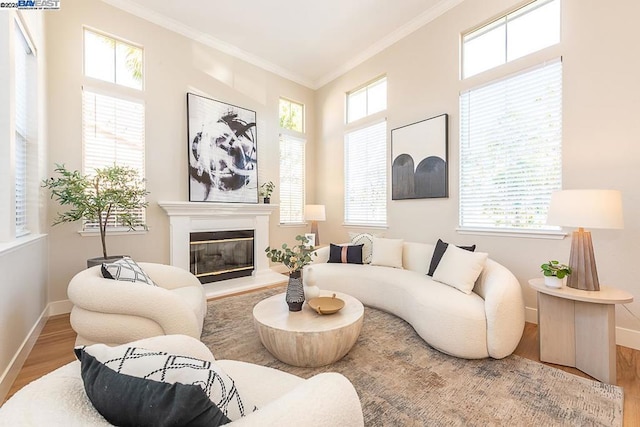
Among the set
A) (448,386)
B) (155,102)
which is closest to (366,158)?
(155,102)

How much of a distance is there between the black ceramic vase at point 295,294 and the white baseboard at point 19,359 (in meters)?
1.81

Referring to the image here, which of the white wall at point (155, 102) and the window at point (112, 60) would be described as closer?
the white wall at point (155, 102)

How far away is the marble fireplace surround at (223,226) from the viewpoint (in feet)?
12.8

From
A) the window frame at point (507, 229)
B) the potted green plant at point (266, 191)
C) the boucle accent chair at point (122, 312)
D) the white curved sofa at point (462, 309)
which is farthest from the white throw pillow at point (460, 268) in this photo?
the potted green plant at point (266, 191)

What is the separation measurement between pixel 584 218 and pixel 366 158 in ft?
10.4

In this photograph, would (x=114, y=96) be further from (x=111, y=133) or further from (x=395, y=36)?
(x=395, y=36)

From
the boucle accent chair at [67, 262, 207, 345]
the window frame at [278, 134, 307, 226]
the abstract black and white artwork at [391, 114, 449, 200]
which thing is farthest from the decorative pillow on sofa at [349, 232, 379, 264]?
the boucle accent chair at [67, 262, 207, 345]

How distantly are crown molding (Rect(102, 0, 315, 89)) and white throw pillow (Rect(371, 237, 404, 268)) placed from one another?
3681 mm

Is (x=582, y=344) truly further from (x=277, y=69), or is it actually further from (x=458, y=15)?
(x=277, y=69)

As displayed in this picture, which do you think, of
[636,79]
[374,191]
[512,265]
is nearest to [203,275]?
[374,191]

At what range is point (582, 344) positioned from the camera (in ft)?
6.68

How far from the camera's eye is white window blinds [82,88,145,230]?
11.1ft

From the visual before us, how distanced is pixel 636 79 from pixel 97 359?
392 centimetres

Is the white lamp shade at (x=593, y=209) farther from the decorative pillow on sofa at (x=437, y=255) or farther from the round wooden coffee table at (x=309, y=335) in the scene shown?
the round wooden coffee table at (x=309, y=335)
